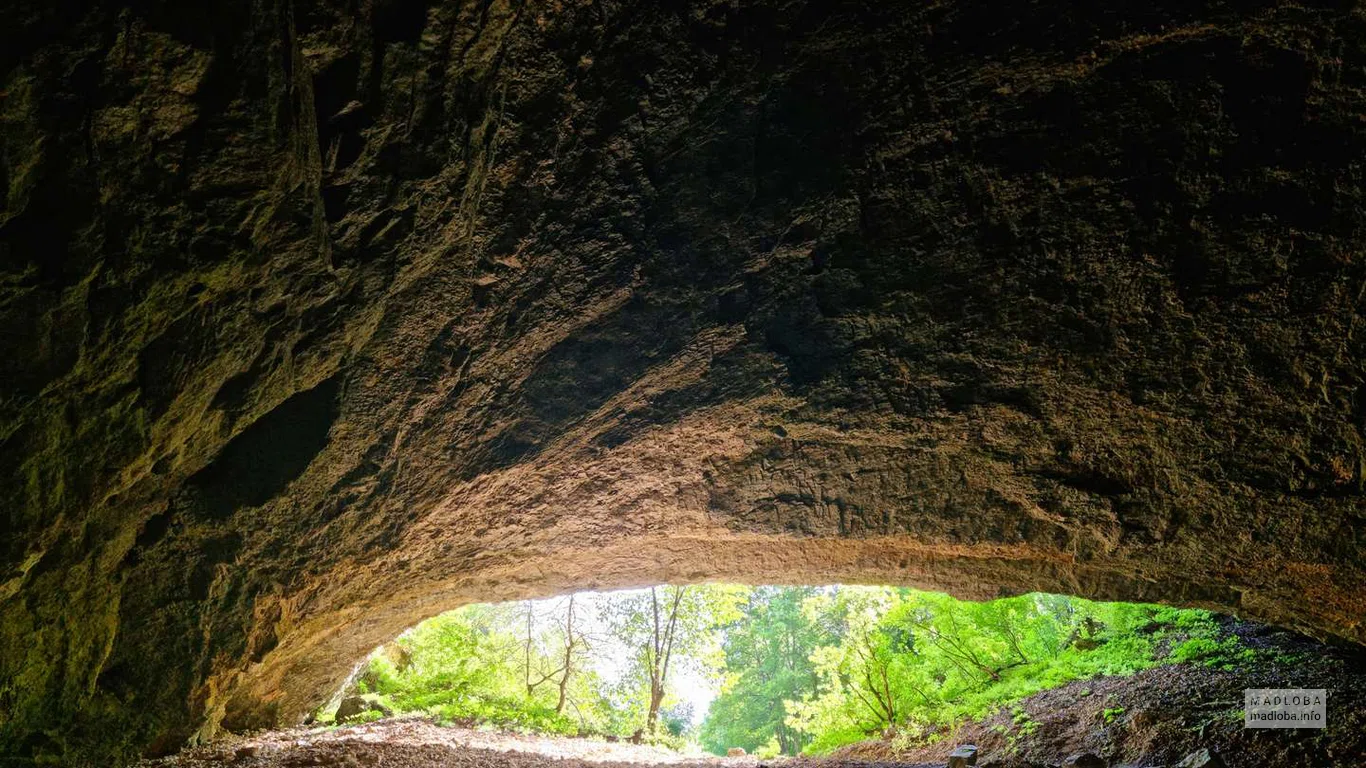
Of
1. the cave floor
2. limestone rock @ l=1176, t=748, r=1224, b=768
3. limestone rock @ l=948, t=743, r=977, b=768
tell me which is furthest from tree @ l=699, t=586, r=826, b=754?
limestone rock @ l=1176, t=748, r=1224, b=768

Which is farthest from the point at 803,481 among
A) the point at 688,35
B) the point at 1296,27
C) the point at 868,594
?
the point at 868,594

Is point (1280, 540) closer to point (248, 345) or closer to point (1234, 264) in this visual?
point (1234, 264)

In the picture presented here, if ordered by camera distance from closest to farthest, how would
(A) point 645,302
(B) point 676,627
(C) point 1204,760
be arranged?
(C) point 1204,760 < (A) point 645,302 < (B) point 676,627

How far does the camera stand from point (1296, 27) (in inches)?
131

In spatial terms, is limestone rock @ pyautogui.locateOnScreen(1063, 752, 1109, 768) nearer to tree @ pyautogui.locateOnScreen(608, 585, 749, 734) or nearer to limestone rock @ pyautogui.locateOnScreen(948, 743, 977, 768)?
limestone rock @ pyautogui.locateOnScreen(948, 743, 977, 768)

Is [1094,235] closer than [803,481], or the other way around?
[1094,235]

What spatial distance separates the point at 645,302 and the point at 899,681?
942 cm

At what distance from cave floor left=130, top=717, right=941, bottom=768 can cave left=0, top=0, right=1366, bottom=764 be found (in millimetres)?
429

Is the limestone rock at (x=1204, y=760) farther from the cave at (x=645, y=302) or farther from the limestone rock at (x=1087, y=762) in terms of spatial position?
the cave at (x=645, y=302)

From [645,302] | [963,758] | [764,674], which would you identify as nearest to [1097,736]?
[963,758]

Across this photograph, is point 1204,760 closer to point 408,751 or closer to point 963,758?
point 963,758

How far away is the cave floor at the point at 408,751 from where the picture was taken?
215 inches

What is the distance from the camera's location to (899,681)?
11445 millimetres

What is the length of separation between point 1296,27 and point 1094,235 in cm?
127
